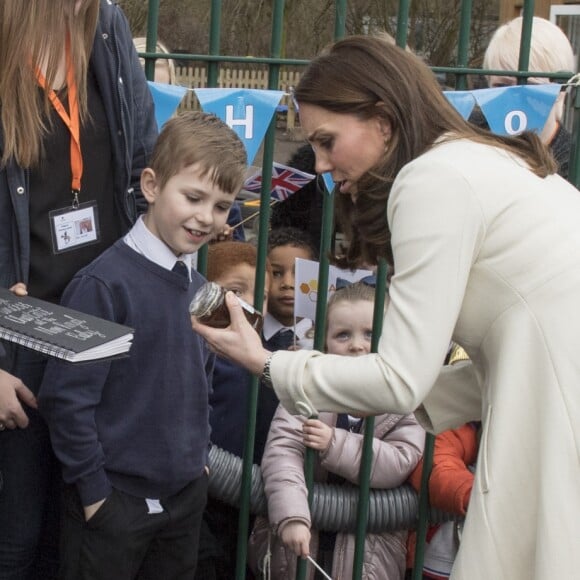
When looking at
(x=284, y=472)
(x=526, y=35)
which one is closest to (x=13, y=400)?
(x=284, y=472)

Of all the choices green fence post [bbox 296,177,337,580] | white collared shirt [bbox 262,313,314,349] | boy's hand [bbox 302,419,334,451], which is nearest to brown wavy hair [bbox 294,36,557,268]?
green fence post [bbox 296,177,337,580]

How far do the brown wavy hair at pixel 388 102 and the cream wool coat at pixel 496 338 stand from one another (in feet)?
0.27

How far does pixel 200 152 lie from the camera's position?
2.79 meters

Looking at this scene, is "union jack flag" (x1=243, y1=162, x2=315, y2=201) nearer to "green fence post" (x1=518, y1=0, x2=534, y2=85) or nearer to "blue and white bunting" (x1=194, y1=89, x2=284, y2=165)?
"blue and white bunting" (x1=194, y1=89, x2=284, y2=165)

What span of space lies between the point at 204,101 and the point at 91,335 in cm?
89

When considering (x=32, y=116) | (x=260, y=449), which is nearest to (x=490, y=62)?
(x=260, y=449)

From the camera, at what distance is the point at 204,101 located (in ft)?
9.83

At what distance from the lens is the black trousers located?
2738mm

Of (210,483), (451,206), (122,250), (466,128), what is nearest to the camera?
(451,206)

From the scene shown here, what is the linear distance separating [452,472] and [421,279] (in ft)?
4.46

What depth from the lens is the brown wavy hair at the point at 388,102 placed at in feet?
7.22

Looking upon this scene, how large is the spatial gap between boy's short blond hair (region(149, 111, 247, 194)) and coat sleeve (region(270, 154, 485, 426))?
0.78 m

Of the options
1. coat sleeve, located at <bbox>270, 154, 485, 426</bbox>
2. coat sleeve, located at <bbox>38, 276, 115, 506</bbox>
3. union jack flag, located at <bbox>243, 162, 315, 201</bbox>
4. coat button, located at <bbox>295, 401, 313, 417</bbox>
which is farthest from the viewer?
union jack flag, located at <bbox>243, 162, 315, 201</bbox>

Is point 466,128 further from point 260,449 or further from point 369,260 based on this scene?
point 260,449
